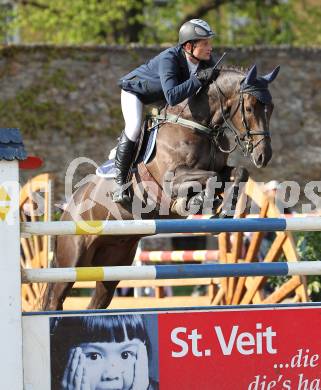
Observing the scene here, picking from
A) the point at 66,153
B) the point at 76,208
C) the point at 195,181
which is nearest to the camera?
the point at 195,181

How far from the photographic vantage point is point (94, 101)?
16.0 metres

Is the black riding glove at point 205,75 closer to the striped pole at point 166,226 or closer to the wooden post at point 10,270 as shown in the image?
the striped pole at point 166,226

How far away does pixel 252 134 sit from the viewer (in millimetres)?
6340

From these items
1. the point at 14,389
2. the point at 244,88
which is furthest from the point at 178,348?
the point at 244,88

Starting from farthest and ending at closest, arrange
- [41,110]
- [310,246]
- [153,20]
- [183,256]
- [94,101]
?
1. [153,20]
2. [94,101]
3. [41,110]
4. [183,256]
5. [310,246]

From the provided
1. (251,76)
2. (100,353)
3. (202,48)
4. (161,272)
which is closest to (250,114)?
(251,76)

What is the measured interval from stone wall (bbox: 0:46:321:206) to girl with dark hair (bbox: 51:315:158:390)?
1104cm

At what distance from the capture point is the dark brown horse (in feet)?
20.7

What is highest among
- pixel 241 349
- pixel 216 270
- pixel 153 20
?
pixel 153 20

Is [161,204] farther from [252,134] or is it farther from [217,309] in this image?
[217,309]

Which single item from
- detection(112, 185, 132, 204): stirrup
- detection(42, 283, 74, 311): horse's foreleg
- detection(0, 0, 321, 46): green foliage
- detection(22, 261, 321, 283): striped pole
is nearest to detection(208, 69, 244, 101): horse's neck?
detection(112, 185, 132, 204): stirrup

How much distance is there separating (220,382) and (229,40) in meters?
18.7

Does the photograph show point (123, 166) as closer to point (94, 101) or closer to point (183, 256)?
point (183, 256)

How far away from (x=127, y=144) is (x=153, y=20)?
1490cm
